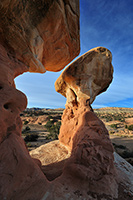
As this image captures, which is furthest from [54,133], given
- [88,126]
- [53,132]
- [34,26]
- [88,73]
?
[34,26]

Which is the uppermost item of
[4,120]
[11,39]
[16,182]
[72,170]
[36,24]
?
[36,24]

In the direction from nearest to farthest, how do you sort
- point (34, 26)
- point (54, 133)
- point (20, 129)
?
1. point (20, 129)
2. point (34, 26)
3. point (54, 133)

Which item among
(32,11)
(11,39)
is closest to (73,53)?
(32,11)

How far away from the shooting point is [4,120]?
2219 mm

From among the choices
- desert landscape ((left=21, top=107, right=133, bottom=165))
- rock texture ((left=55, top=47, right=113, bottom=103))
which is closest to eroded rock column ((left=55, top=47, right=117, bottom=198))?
rock texture ((left=55, top=47, right=113, bottom=103))

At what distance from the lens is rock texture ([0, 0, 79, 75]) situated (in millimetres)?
2527

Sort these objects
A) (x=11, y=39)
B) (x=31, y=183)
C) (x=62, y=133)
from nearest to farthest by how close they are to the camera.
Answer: (x=31, y=183), (x=11, y=39), (x=62, y=133)

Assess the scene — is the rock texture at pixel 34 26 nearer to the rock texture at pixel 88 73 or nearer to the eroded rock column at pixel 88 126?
the rock texture at pixel 88 73

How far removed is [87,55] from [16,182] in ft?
21.4

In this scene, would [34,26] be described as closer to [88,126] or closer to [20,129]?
[20,129]

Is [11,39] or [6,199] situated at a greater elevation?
[11,39]

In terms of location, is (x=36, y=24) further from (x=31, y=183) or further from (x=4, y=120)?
(x=31, y=183)

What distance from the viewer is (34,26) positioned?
3.10 m

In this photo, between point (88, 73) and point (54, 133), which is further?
point (54, 133)
